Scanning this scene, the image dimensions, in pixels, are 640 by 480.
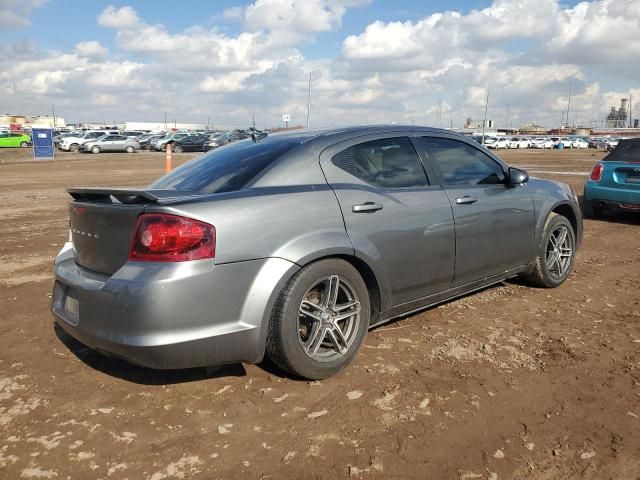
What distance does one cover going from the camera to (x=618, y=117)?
167 m

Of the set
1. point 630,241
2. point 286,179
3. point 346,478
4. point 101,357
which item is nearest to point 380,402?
point 346,478

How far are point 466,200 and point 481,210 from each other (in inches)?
7.3

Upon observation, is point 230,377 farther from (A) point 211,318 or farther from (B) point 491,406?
(B) point 491,406

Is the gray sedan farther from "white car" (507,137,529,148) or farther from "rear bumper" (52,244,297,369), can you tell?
"white car" (507,137,529,148)

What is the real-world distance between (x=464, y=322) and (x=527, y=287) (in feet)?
4.31

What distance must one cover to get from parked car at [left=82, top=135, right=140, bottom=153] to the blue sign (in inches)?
355

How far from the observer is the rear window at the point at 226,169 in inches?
129

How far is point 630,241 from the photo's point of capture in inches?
295

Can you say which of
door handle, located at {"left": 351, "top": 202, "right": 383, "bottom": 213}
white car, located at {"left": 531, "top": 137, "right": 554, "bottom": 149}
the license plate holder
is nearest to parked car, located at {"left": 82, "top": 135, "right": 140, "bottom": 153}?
the license plate holder

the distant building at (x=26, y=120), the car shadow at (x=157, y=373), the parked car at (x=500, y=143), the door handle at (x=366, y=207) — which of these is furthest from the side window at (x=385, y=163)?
the distant building at (x=26, y=120)

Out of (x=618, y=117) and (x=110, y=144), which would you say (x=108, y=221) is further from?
(x=618, y=117)

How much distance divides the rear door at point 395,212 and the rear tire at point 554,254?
146 cm

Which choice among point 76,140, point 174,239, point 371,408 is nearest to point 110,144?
point 76,140

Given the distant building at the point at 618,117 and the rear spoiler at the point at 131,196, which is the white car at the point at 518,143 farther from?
the distant building at the point at 618,117
